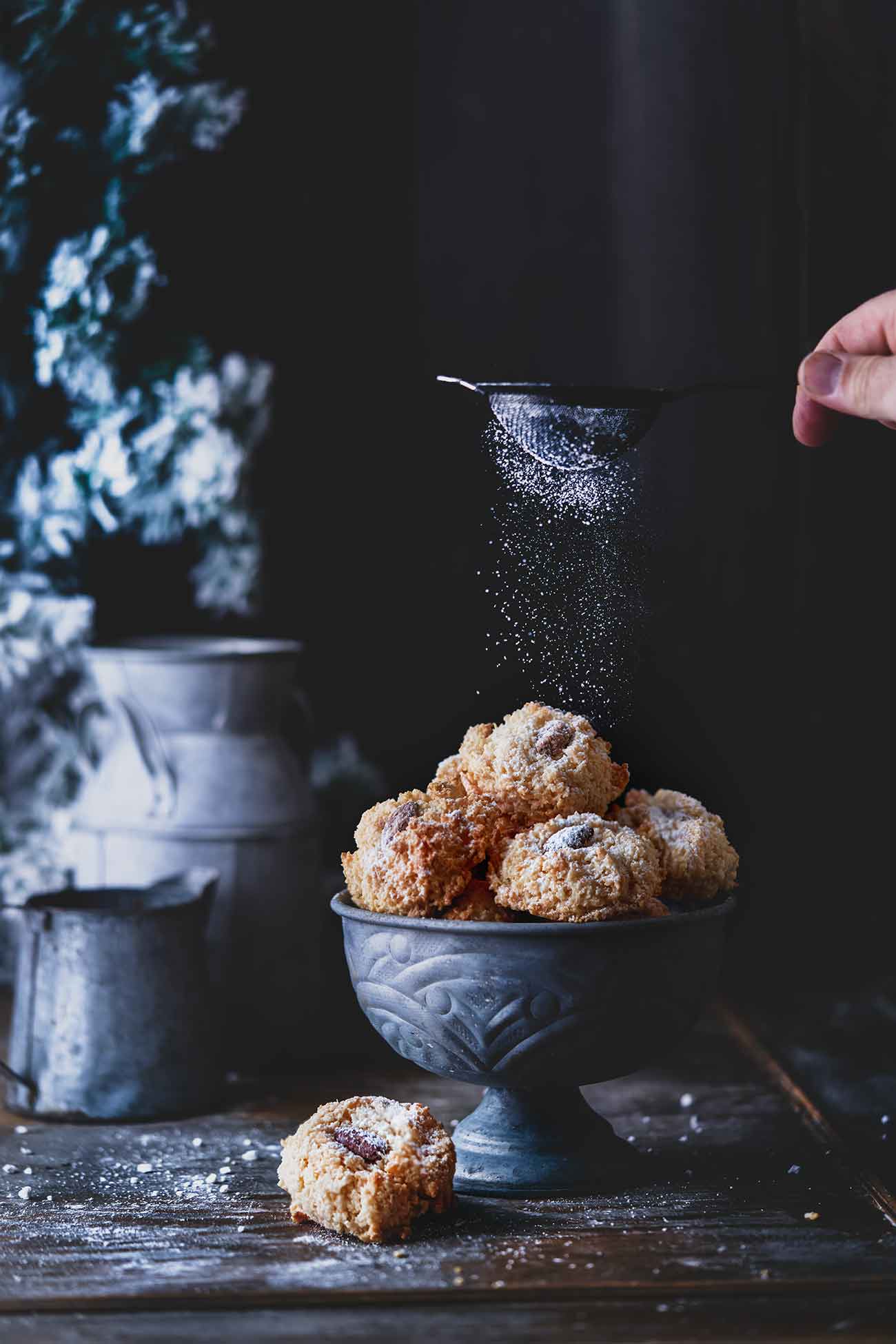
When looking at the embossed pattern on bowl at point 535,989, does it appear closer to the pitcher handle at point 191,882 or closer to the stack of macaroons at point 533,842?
the stack of macaroons at point 533,842

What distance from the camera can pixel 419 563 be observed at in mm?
2730

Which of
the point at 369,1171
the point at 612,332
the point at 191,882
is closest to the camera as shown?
the point at 369,1171

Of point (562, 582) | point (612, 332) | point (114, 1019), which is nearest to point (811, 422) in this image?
point (562, 582)

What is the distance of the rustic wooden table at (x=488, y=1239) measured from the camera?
1.34 m

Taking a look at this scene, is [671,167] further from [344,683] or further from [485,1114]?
[485,1114]

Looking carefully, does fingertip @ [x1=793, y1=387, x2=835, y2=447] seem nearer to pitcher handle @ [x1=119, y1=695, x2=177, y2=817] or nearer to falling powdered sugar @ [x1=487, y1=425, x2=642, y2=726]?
falling powdered sugar @ [x1=487, y1=425, x2=642, y2=726]

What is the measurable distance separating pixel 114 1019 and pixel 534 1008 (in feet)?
2.08

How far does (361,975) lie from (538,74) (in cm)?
154

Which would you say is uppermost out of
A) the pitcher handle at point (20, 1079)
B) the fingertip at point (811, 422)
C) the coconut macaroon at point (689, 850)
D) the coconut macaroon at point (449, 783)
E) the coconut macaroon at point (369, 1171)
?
the fingertip at point (811, 422)

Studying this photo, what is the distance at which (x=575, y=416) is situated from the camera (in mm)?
1768

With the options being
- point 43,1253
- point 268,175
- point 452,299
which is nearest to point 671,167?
point 452,299

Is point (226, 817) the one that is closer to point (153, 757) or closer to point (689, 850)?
point (153, 757)

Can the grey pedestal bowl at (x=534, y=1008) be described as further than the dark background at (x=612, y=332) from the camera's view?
No

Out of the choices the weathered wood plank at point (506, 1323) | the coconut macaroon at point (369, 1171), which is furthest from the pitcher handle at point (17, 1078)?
the weathered wood plank at point (506, 1323)
